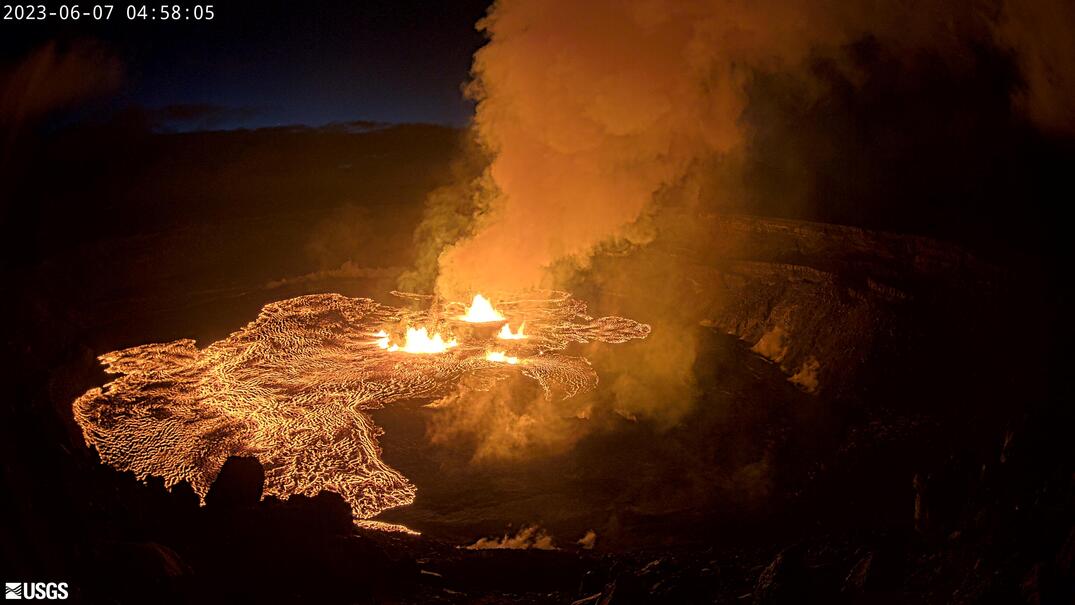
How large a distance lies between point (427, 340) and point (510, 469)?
17.2 ft

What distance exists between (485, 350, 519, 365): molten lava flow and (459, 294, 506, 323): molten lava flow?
6.80ft

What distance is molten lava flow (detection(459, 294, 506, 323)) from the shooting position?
20219mm

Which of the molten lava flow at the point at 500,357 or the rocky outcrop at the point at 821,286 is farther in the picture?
the rocky outcrop at the point at 821,286

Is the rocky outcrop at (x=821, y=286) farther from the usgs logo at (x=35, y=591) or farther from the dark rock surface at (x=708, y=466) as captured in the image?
the usgs logo at (x=35, y=591)

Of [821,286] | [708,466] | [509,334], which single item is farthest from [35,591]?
A: [821,286]

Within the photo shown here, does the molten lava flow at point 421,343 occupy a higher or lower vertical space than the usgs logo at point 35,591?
higher

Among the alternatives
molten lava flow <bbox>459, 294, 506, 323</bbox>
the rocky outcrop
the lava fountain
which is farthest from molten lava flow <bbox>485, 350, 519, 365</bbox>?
the rocky outcrop

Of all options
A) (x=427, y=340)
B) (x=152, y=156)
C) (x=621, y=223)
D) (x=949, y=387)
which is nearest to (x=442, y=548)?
(x=427, y=340)

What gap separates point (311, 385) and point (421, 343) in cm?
332

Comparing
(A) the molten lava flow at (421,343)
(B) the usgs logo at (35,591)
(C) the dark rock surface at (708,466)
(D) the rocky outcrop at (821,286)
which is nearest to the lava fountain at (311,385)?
(A) the molten lava flow at (421,343)

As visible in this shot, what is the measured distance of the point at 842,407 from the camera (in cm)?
1734

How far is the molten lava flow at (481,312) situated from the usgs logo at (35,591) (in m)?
13.7

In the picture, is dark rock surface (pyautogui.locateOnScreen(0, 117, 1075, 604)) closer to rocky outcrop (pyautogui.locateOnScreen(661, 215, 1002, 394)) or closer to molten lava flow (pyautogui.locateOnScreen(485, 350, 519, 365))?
rocky outcrop (pyautogui.locateOnScreen(661, 215, 1002, 394))

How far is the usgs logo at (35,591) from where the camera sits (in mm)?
6422
